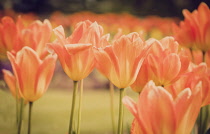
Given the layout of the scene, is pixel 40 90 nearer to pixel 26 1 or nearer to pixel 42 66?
pixel 42 66

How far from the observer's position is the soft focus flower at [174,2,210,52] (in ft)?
1.33

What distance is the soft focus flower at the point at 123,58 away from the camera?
0.27 metres

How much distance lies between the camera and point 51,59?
30cm

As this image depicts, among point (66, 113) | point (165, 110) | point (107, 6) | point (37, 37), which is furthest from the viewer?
point (107, 6)

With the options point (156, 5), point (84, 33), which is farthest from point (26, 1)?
point (84, 33)

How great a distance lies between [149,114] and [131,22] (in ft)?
3.78

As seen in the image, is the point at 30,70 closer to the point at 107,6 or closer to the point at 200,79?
the point at 200,79

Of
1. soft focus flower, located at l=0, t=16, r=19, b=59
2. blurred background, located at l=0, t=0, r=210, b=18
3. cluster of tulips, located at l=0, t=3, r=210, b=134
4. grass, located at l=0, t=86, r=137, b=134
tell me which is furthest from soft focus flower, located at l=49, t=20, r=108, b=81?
blurred background, located at l=0, t=0, r=210, b=18

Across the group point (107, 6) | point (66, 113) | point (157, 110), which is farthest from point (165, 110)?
point (107, 6)

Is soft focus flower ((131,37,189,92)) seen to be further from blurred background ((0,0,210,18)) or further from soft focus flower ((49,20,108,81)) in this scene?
blurred background ((0,0,210,18))

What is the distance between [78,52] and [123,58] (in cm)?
4

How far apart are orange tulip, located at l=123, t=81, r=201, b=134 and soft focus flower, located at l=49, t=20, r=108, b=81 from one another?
0.24 feet

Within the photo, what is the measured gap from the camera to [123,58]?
278 millimetres

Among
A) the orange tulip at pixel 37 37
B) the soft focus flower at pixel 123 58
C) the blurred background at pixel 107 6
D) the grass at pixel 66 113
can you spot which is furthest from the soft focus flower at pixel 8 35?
→ the blurred background at pixel 107 6
